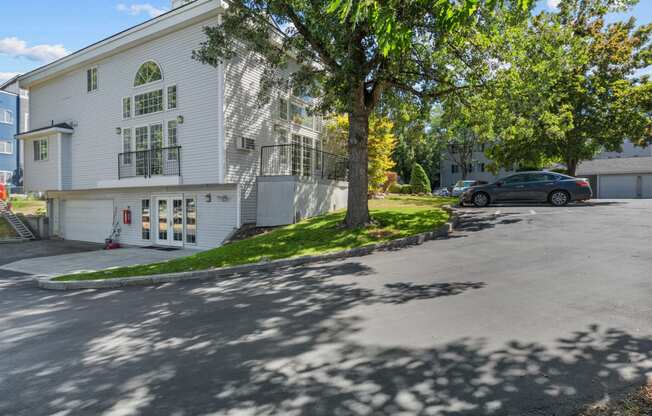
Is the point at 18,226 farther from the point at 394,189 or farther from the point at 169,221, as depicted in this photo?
the point at 394,189

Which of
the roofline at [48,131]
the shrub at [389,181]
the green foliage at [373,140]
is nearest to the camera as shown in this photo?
the roofline at [48,131]

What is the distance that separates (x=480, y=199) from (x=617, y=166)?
90.6 ft

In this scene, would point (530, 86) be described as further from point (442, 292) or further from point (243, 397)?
point (243, 397)

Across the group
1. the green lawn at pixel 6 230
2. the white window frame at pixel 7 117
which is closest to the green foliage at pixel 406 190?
the green lawn at pixel 6 230

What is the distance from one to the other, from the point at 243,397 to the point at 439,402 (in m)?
1.69

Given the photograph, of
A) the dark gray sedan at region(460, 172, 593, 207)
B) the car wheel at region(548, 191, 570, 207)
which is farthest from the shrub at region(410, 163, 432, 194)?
the car wheel at region(548, 191, 570, 207)

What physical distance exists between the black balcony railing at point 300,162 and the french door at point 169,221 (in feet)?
13.4

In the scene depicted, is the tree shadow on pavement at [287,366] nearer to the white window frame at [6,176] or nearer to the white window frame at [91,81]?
the white window frame at [91,81]

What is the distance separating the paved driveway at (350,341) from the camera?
3.30 m

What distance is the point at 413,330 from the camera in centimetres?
460

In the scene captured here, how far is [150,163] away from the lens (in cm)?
1605

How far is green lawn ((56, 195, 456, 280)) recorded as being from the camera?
931 cm

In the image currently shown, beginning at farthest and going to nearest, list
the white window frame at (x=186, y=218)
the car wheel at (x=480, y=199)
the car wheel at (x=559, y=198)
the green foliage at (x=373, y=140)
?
the green foliage at (x=373, y=140)
the car wheel at (x=480, y=199)
the car wheel at (x=559, y=198)
the white window frame at (x=186, y=218)

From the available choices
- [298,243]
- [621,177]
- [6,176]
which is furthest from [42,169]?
[621,177]
